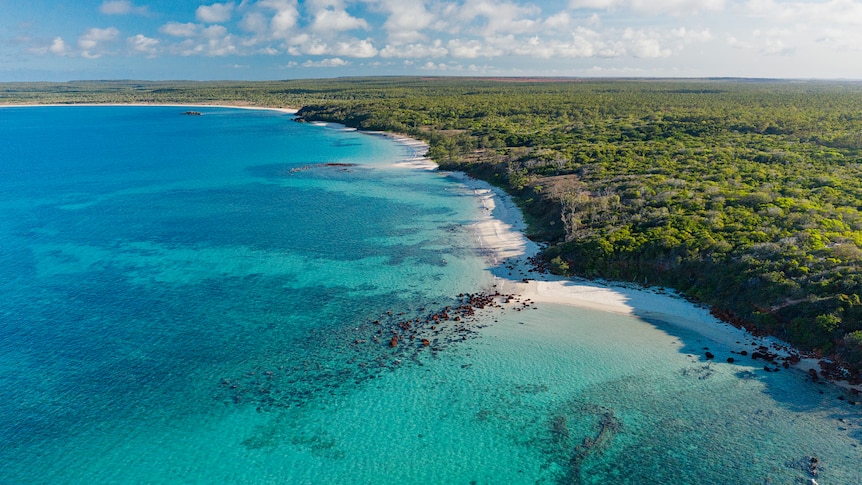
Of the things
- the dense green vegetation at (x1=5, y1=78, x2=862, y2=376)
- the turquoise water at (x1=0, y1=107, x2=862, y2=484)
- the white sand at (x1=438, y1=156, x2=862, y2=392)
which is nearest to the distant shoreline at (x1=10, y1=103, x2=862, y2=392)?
the white sand at (x1=438, y1=156, x2=862, y2=392)

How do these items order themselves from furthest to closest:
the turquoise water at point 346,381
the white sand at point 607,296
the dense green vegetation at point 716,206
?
the dense green vegetation at point 716,206 < the white sand at point 607,296 < the turquoise water at point 346,381

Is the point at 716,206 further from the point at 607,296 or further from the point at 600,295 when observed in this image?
the point at 600,295

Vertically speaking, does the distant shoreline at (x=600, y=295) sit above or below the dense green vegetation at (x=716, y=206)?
below

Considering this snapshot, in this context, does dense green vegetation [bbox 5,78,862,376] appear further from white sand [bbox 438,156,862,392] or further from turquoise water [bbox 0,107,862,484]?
turquoise water [bbox 0,107,862,484]

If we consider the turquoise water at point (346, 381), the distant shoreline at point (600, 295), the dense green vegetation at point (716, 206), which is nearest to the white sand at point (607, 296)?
the distant shoreline at point (600, 295)

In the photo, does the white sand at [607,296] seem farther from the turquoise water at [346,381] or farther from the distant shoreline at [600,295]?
the turquoise water at [346,381]

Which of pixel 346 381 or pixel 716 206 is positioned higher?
pixel 716 206

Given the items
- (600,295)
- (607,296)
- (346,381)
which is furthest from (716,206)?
(346,381)

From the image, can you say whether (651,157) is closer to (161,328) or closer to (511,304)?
(511,304)
